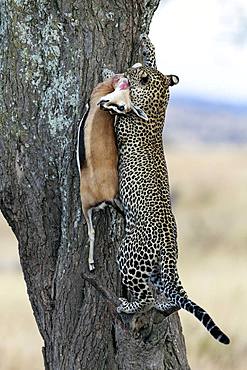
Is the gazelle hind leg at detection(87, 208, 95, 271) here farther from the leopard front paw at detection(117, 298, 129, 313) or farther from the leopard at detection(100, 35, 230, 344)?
the leopard front paw at detection(117, 298, 129, 313)

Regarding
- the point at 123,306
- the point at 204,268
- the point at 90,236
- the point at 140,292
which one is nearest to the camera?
the point at 140,292

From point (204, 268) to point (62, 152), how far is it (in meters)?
15.7

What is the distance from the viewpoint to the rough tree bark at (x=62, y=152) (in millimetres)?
5605

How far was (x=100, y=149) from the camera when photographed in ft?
17.0

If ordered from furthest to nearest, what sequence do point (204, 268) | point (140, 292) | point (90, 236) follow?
point (204, 268), point (90, 236), point (140, 292)

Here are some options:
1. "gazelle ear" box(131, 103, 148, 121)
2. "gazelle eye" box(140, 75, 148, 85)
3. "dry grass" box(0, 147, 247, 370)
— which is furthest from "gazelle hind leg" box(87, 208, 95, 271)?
"dry grass" box(0, 147, 247, 370)

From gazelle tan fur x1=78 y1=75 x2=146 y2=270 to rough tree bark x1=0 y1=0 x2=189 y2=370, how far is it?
0.33 m

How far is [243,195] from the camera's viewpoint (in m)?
28.6

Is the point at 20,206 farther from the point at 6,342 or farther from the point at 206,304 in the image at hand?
the point at 206,304

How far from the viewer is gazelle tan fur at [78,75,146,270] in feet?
16.9

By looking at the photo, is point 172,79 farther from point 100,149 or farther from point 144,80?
point 100,149

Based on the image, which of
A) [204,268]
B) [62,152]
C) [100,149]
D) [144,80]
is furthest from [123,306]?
[204,268]

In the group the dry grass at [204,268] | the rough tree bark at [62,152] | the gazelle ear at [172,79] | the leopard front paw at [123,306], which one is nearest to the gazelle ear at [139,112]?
the gazelle ear at [172,79]

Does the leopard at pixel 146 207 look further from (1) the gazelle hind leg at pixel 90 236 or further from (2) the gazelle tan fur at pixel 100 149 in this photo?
(1) the gazelle hind leg at pixel 90 236
